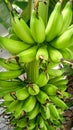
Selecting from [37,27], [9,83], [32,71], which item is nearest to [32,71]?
[32,71]

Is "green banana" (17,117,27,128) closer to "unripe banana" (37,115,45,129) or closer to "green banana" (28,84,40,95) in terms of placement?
"unripe banana" (37,115,45,129)

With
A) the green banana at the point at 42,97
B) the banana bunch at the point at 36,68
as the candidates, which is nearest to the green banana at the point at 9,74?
→ the banana bunch at the point at 36,68

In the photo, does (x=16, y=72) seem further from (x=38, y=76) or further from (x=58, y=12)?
(x=58, y=12)

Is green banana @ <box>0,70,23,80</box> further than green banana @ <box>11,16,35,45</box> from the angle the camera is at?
Yes

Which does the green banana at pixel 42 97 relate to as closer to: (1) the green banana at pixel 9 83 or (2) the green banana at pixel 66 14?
(1) the green banana at pixel 9 83

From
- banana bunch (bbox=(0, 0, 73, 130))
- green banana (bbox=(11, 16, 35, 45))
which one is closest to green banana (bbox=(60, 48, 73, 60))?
banana bunch (bbox=(0, 0, 73, 130))

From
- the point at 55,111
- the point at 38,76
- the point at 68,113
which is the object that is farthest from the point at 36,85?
the point at 68,113
